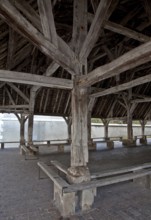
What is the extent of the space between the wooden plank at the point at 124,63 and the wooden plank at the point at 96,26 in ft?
1.62

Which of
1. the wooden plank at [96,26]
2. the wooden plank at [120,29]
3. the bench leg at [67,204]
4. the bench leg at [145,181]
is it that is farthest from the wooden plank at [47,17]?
the bench leg at [145,181]

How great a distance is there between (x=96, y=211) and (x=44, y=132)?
12.7 meters

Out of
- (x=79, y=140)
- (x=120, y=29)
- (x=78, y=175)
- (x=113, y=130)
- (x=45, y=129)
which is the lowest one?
(x=78, y=175)

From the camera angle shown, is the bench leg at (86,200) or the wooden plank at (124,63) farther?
the bench leg at (86,200)

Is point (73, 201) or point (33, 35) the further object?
point (73, 201)

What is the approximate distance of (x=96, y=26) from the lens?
278 centimetres

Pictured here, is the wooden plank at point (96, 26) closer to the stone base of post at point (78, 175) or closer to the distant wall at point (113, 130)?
the stone base of post at point (78, 175)

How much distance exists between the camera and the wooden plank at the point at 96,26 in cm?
266

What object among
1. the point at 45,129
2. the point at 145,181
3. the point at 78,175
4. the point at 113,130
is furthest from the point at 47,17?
the point at 113,130

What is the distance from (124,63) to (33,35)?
52.4 inches

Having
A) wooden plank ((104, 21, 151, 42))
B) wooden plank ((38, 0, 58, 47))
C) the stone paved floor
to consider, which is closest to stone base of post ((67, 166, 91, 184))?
the stone paved floor

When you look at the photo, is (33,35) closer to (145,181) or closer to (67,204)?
(67,204)

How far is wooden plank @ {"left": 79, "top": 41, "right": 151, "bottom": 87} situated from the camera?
6.33 ft

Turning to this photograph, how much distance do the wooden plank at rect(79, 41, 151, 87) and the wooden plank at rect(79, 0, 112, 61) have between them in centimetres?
49
